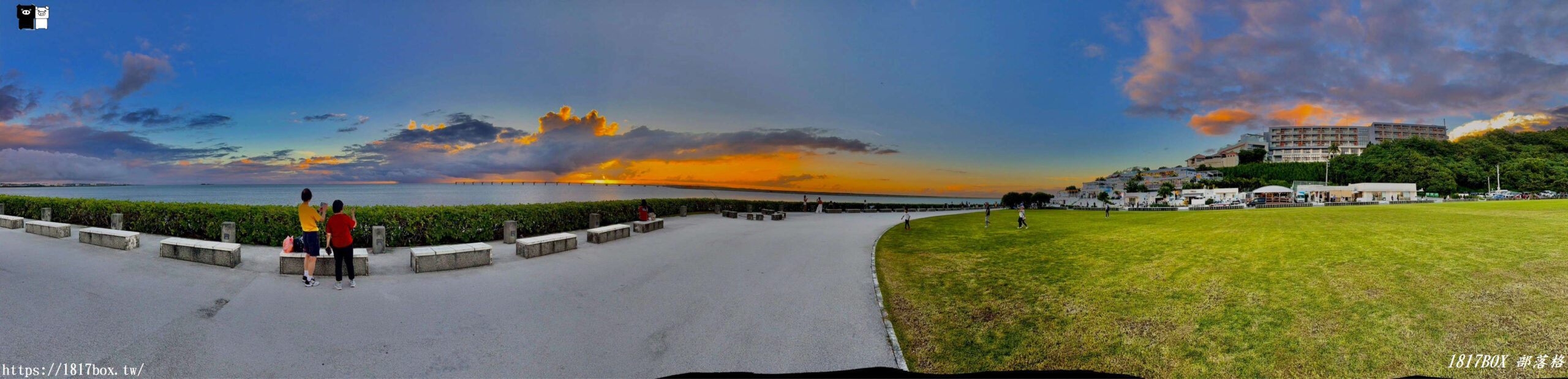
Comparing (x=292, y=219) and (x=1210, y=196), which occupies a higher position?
(x=292, y=219)

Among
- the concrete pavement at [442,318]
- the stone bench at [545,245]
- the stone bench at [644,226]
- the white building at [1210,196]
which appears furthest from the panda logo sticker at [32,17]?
the white building at [1210,196]

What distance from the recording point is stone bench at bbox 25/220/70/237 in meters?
13.4

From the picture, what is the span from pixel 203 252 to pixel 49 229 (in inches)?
353

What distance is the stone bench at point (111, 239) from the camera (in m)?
11.4

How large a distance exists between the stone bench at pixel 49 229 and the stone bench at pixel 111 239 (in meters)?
2.27

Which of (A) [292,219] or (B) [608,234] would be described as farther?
(B) [608,234]

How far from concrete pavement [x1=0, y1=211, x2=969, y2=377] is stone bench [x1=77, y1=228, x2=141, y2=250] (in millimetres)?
474

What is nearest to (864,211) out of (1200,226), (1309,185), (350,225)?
(1200,226)

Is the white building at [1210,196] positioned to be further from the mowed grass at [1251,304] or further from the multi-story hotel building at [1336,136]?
the multi-story hotel building at [1336,136]

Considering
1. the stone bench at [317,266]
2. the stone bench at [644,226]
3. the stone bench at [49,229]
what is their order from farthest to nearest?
the stone bench at [644,226] < the stone bench at [49,229] < the stone bench at [317,266]

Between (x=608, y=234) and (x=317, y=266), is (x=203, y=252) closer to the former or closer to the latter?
(x=317, y=266)

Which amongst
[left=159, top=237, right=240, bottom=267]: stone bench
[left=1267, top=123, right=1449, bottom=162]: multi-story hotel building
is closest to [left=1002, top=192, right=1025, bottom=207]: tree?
[left=159, top=237, right=240, bottom=267]: stone bench

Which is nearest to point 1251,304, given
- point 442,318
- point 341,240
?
point 442,318

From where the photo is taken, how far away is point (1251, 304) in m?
7.43
